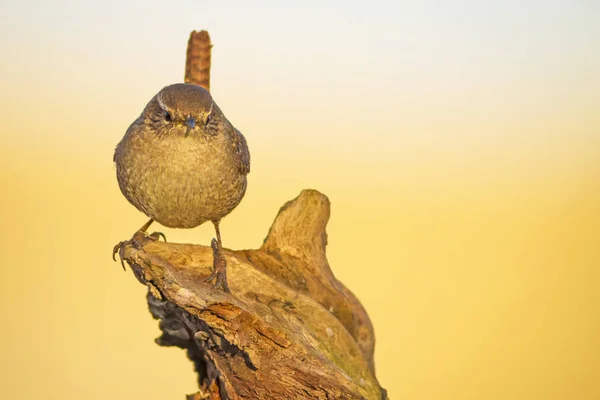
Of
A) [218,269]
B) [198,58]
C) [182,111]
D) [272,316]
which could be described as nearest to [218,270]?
[218,269]

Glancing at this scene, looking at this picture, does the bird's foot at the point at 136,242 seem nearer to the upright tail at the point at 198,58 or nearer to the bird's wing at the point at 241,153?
the bird's wing at the point at 241,153

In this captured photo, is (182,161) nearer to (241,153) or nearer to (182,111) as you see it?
(182,111)

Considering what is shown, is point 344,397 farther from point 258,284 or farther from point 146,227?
point 146,227

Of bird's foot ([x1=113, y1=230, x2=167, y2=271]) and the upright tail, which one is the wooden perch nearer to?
bird's foot ([x1=113, y1=230, x2=167, y2=271])

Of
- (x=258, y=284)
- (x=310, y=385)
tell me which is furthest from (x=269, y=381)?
(x=258, y=284)

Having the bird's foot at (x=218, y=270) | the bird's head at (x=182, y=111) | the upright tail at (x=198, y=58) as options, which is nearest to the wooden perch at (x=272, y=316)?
the bird's foot at (x=218, y=270)

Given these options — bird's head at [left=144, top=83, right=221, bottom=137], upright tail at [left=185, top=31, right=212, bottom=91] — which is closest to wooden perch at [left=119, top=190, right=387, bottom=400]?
bird's head at [left=144, top=83, right=221, bottom=137]
